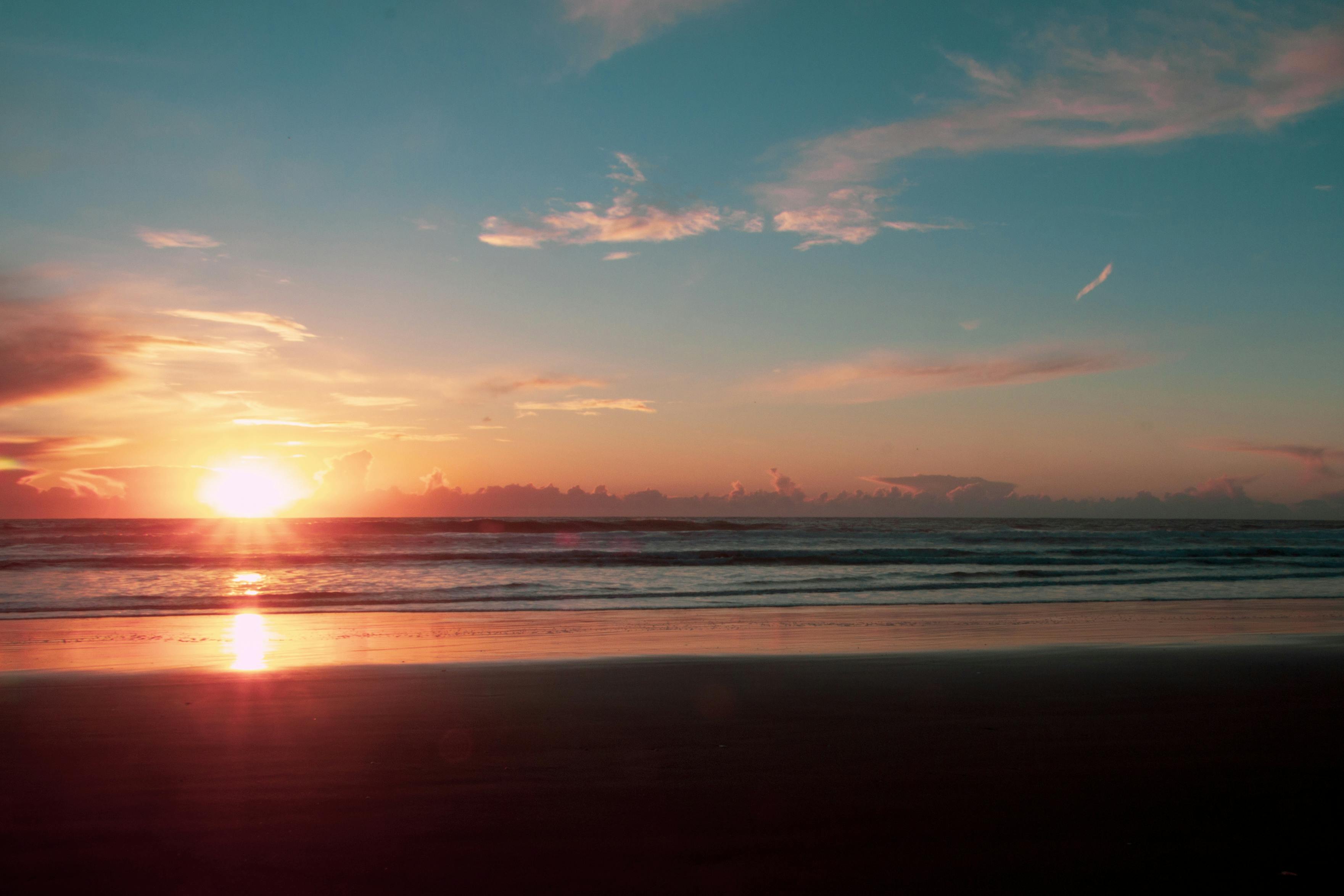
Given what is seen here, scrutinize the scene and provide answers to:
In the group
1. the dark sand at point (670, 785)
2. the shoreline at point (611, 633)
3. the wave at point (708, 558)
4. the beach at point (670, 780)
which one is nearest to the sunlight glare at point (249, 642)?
the shoreline at point (611, 633)

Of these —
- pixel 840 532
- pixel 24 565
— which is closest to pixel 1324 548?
pixel 840 532

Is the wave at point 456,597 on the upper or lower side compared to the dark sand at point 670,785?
lower

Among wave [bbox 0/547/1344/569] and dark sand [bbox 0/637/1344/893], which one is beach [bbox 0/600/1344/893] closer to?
dark sand [bbox 0/637/1344/893]

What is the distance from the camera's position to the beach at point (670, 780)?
13.3 feet

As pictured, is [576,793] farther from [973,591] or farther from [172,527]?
[172,527]

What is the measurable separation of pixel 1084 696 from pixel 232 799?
697 cm

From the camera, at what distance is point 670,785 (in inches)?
205

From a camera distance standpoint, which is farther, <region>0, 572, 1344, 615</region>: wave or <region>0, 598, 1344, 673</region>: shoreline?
<region>0, 572, 1344, 615</region>: wave

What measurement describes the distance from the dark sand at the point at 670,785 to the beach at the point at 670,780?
21 mm

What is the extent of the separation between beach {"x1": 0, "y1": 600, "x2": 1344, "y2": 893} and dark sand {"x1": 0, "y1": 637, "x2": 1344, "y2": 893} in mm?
21

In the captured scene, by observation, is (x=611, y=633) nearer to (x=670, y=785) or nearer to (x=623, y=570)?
(x=670, y=785)

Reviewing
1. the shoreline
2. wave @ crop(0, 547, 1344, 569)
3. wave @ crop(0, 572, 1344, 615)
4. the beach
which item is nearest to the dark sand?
the beach

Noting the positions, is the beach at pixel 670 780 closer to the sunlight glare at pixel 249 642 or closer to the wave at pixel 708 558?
the sunlight glare at pixel 249 642

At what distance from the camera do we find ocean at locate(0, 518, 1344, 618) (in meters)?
19.1
